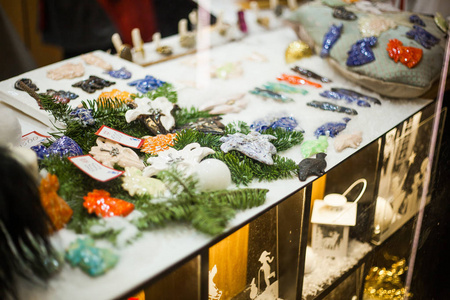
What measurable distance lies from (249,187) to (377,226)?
1.80ft

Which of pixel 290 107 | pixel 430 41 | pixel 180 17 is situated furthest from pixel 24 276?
pixel 180 17

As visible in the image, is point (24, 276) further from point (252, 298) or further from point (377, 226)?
point (377, 226)

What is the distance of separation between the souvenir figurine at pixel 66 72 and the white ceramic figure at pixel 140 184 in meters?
0.59

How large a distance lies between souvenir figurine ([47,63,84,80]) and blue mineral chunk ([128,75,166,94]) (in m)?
0.18

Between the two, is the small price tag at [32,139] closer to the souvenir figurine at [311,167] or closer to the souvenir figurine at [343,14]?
the souvenir figurine at [311,167]

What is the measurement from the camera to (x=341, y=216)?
128cm

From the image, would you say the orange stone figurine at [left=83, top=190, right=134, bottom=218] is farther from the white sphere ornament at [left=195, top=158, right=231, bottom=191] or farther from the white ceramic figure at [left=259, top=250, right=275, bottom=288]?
the white ceramic figure at [left=259, top=250, right=275, bottom=288]

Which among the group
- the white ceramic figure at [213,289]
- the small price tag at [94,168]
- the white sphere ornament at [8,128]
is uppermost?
the white sphere ornament at [8,128]

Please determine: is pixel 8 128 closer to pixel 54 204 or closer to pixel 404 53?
pixel 54 204

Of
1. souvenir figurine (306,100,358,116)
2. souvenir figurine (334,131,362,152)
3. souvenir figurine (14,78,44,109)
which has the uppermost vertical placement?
souvenir figurine (14,78,44,109)

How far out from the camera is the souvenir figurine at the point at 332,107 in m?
1.38

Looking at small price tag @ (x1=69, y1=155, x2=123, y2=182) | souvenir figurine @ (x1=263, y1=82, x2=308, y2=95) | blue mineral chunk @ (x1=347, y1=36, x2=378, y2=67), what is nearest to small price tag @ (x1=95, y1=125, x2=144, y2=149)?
small price tag @ (x1=69, y1=155, x2=123, y2=182)

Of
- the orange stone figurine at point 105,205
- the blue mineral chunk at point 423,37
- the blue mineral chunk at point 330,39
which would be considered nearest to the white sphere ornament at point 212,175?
the orange stone figurine at point 105,205

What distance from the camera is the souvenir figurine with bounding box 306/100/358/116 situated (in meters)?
1.38
